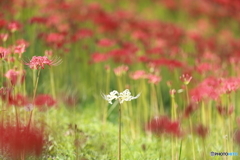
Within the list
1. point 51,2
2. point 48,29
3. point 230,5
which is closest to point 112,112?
point 48,29

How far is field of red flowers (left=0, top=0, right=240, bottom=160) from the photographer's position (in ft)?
8.75

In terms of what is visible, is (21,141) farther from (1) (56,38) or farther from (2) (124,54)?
(2) (124,54)

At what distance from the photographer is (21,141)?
7.61 feet

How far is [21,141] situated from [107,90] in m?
1.99

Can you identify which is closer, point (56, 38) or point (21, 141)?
point (21, 141)

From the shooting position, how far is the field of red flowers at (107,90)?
2.67 meters

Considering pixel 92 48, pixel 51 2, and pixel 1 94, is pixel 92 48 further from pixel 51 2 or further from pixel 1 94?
pixel 1 94

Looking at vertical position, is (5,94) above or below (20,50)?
below

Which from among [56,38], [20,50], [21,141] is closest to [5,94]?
[20,50]

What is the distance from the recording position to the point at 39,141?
2404mm

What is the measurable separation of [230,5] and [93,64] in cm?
400

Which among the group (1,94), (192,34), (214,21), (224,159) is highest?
(214,21)

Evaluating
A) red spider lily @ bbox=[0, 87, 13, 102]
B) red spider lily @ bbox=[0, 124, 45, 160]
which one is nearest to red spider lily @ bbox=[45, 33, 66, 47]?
red spider lily @ bbox=[0, 87, 13, 102]

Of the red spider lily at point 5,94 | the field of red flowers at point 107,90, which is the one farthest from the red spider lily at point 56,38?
the red spider lily at point 5,94
